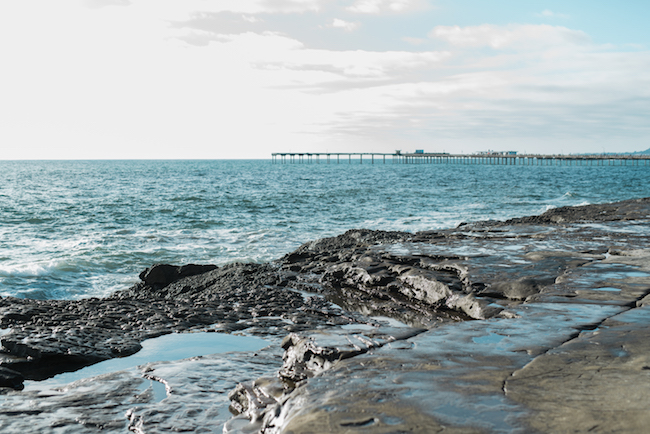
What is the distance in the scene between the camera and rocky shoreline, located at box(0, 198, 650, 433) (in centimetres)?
356

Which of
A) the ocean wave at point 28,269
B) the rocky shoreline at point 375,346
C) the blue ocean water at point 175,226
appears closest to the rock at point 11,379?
the rocky shoreline at point 375,346

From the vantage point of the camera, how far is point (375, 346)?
16.7ft

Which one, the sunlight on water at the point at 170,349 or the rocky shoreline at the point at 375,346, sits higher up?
the rocky shoreline at the point at 375,346

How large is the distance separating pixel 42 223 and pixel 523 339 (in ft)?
79.7

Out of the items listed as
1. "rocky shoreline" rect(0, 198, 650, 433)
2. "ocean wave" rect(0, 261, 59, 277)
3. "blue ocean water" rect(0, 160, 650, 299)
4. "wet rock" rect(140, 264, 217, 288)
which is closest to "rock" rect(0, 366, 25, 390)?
"rocky shoreline" rect(0, 198, 650, 433)

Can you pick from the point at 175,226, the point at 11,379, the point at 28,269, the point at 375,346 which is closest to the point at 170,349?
the point at 11,379

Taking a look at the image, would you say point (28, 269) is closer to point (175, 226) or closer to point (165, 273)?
point (165, 273)

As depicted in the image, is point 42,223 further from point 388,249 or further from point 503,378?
point 503,378

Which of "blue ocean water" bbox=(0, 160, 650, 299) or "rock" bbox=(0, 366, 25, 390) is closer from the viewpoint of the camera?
"rock" bbox=(0, 366, 25, 390)

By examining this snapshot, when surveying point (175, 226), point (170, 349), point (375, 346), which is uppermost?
point (375, 346)

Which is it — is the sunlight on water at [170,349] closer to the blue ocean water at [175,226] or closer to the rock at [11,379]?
the rock at [11,379]

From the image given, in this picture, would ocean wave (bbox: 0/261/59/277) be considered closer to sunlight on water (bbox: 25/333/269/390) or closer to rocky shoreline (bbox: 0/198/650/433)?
rocky shoreline (bbox: 0/198/650/433)

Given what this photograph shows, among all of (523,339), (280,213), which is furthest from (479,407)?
(280,213)

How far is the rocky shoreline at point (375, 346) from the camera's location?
11.7 feet
